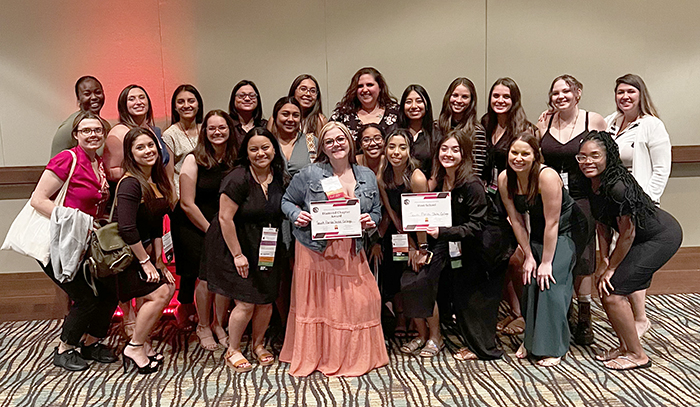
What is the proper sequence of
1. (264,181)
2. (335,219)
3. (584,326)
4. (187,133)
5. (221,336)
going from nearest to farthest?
(335,219) → (264,181) → (584,326) → (221,336) → (187,133)

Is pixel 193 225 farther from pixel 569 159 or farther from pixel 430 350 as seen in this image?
pixel 569 159

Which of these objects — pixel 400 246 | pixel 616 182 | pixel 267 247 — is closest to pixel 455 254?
pixel 400 246

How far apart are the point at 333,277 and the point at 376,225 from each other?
401 millimetres

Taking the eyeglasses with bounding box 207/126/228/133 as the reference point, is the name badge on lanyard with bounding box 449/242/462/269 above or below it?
below

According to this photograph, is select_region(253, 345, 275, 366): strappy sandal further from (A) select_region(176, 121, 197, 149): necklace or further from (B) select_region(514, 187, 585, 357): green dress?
(B) select_region(514, 187, 585, 357): green dress

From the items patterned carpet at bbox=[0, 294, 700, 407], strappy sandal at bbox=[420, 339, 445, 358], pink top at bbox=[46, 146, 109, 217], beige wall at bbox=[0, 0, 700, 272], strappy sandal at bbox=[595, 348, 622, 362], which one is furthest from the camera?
beige wall at bbox=[0, 0, 700, 272]

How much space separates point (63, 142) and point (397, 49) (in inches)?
115

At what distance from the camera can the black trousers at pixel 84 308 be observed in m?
3.47

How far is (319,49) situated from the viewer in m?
5.17

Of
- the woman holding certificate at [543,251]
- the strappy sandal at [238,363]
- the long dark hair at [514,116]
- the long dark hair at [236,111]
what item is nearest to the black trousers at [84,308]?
the strappy sandal at [238,363]

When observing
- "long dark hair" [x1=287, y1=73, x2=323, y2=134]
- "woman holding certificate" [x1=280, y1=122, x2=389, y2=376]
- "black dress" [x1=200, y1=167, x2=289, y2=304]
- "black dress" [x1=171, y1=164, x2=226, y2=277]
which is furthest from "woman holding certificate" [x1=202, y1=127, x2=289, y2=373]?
"long dark hair" [x1=287, y1=73, x2=323, y2=134]

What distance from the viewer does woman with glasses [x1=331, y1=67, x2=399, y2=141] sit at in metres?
3.93

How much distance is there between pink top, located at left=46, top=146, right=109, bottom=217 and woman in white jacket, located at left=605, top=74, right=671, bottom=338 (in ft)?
11.4

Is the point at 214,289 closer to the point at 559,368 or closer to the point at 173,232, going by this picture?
the point at 173,232
